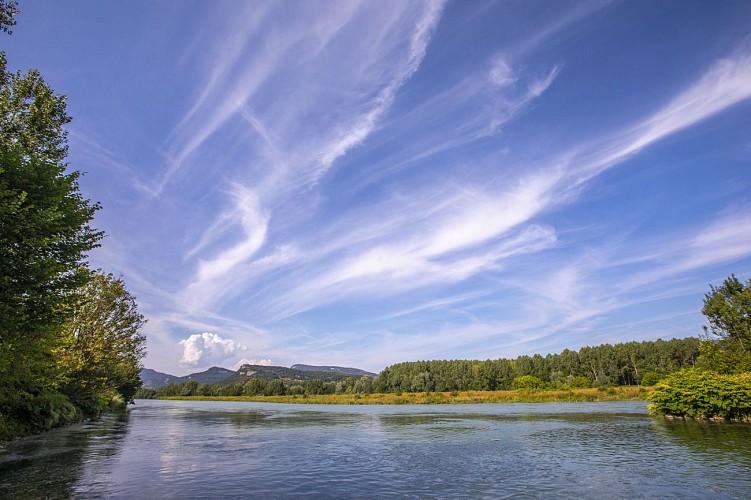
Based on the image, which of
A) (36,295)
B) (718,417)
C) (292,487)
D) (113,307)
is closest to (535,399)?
(718,417)

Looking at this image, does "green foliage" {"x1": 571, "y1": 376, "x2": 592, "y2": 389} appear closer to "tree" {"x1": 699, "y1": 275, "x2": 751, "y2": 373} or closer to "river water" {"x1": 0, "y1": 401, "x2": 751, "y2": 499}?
"tree" {"x1": 699, "y1": 275, "x2": 751, "y2": 373}

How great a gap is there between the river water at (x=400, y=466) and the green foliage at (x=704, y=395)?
8.32ft

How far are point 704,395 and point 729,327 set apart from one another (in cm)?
1777

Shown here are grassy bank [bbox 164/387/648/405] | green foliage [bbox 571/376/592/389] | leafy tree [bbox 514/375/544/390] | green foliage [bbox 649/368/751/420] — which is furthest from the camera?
leafy tree [bbox 514/375/544/390]

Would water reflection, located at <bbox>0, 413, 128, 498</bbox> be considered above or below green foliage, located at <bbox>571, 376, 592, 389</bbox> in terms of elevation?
below

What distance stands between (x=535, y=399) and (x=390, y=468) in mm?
99751

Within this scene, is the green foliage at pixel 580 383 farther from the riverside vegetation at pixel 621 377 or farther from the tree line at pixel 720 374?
the tree line at pixel 720 374

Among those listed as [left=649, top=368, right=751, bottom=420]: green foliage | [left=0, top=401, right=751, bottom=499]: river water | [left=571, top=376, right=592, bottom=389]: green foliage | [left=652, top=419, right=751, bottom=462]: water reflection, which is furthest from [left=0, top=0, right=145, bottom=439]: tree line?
[left=571, top=376, right=592, bottom=389]: green foliage

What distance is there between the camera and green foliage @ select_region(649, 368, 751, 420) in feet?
121

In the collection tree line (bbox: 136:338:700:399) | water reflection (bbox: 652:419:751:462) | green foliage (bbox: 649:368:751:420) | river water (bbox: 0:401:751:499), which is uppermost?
tree line (bbox: 136:338:700:399)

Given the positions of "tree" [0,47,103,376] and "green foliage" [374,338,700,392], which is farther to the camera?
"green foliage" [374,338,700,392]

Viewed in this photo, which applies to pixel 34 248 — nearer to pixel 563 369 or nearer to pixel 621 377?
pixel 563 369

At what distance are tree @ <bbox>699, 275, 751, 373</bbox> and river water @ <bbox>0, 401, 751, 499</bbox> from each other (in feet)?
48.5

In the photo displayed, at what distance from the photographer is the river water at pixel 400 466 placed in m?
17.2
